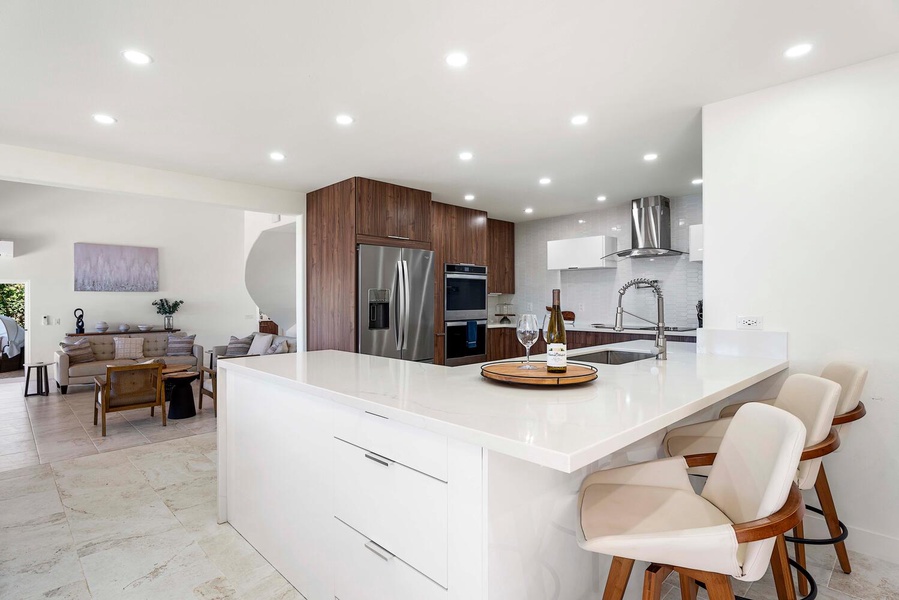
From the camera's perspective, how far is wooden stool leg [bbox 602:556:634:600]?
1.15 meters

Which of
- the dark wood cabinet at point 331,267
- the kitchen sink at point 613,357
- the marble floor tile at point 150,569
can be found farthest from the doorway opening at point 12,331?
the kitchen sink at point 613,357

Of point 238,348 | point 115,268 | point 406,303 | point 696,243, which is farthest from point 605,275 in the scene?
point 115,268

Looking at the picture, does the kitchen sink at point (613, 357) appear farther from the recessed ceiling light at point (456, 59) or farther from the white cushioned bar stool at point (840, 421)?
the recessed ceiling light at point (456, 59)

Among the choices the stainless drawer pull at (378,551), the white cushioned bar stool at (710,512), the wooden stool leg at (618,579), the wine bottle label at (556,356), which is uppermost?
the wine bottle label at (556,356)

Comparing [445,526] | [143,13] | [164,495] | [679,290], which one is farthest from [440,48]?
[679,290]

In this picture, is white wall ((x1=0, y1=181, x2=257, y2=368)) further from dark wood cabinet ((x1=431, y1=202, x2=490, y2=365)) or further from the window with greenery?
dark wood cabinet ((x1=431, y1=202, x2=490, y2=365))

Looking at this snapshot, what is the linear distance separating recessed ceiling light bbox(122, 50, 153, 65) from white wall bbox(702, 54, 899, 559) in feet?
9.93

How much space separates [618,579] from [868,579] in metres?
1.72

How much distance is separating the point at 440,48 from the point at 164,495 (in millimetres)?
3023

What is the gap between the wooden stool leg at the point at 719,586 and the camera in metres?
1.04

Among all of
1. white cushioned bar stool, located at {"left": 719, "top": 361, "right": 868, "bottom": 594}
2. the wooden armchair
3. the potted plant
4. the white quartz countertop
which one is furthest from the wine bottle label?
the potted plant

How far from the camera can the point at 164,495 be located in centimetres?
286

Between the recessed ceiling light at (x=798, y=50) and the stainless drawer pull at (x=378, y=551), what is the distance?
2.69 m

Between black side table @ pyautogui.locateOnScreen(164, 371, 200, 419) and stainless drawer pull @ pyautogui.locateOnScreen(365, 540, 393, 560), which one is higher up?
stainless drawer pull @ pyautogui.locateOnScreen(365, 540, 393, 560)
